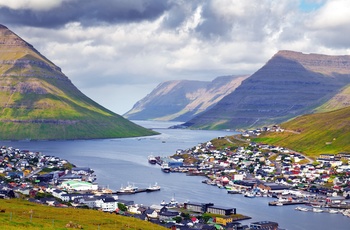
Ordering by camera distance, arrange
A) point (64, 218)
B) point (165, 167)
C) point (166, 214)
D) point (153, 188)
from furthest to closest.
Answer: point (165, 167)
point (153, 188)
point (166, 214)
point (64, 218)

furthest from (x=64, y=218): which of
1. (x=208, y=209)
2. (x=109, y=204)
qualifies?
(x=208, y=209)

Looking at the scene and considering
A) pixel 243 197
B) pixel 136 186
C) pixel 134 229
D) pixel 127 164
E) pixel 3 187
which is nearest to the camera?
pixel 134 229

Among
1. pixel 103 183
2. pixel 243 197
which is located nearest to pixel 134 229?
pixel 243 197

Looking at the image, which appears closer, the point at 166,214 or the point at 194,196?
the point at 166,214

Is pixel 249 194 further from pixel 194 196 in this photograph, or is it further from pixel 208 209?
pixel 208 209

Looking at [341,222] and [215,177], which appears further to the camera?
[215,177]

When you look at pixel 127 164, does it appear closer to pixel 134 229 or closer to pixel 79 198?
pixel 79 198

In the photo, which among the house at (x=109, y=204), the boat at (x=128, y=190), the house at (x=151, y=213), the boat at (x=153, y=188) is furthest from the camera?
the boat at (x=153, y=188)

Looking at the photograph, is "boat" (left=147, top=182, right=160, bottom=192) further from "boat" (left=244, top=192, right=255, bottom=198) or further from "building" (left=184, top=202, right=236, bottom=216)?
"building" (left=184, top=202, right=236, bottom=216)

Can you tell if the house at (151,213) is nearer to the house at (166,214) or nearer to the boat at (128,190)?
the house at (166,214)

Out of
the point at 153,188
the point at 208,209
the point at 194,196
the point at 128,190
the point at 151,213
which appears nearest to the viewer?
the point at 151,213

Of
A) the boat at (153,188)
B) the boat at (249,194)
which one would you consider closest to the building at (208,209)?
the boat at (249,194)
